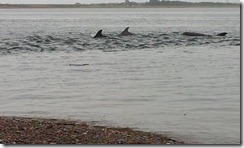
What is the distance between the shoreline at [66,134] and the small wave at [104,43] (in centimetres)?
2135

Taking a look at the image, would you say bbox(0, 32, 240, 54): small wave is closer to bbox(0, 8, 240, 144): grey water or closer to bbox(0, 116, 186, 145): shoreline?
bbox(0, 8, 240, 144): grey water

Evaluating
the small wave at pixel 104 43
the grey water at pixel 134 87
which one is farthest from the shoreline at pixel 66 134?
the small wave at pixel 104 43

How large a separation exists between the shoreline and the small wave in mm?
21354

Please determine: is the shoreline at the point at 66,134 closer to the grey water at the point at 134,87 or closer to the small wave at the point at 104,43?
the grey water at the point at 134,87

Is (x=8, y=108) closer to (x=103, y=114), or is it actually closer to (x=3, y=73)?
(x=103, y=114)

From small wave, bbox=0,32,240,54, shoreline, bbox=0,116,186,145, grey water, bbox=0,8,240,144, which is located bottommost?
small wave, bbox=0,32,240,54

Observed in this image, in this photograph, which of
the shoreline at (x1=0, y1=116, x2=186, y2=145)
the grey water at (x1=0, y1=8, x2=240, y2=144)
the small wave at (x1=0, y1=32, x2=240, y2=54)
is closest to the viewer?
the shoreline at (x1=0, y1=116, x2=186, y2=145)

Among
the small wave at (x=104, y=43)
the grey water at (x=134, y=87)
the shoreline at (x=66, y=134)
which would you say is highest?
the shoreline at (x=66, y=134)

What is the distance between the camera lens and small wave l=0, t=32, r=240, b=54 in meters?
36.1

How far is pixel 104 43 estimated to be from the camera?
3919 centimetres

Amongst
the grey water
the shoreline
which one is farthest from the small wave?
the shoreline

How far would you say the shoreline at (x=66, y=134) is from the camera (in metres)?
10.6

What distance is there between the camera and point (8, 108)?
15.9 metres

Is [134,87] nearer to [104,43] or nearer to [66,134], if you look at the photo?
[66,134]
